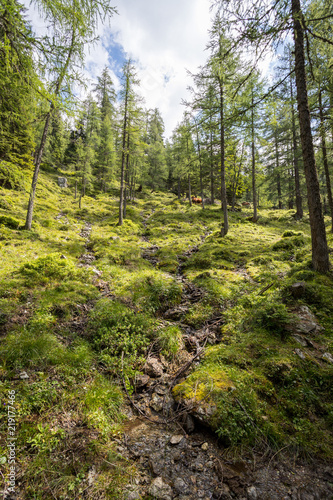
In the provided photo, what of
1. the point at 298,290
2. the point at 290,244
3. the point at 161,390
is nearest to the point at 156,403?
the point at 161,390

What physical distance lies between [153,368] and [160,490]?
2.19 m

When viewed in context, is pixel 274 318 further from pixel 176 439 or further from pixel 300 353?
pixel 176 439

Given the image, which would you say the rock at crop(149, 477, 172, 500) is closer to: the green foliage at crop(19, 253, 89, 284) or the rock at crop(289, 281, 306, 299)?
the rock at crop(289, 281, 306, 299)

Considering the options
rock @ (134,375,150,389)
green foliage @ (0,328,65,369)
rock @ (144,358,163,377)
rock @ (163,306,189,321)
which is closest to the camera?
green foliage @ (0,328,65,369)

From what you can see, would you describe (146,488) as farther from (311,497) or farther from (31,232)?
(31,232)

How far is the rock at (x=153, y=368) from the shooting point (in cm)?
469

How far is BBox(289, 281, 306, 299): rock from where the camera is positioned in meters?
5.89

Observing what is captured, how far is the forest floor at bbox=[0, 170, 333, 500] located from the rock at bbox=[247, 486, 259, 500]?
0.17 feet

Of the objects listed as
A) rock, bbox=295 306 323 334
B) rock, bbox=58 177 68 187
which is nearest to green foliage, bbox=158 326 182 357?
rock, bbox=295 306 323 334

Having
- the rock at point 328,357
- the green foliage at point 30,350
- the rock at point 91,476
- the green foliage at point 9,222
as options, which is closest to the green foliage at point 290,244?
the rock at point 328,357

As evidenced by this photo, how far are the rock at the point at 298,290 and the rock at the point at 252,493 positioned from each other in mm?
4607

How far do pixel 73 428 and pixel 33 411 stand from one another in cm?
71

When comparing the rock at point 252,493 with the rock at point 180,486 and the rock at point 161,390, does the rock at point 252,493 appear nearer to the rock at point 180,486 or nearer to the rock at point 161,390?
the rock at point 180,486

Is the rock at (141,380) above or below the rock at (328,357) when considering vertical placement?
below
